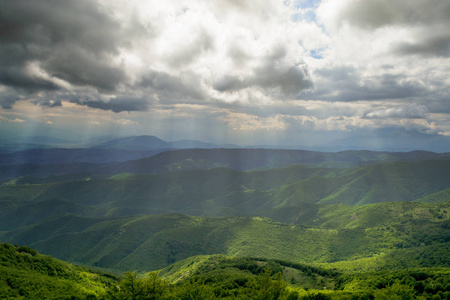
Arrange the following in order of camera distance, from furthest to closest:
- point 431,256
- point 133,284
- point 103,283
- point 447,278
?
point 431,256
point 103,283
point 447,278
point 133,284

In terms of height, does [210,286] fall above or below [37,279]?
below

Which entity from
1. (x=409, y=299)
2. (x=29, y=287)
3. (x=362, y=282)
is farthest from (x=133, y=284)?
(x=362, y=282)

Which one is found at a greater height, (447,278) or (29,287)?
(447,278)

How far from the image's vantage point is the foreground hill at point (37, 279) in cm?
6288

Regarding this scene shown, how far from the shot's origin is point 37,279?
233ft

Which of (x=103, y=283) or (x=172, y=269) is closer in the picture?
(x=103, y=283)

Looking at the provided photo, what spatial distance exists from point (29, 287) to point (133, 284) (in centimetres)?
2955

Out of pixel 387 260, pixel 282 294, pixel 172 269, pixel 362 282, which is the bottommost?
pixel 172 269

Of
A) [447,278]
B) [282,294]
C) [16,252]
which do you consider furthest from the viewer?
[16,252]

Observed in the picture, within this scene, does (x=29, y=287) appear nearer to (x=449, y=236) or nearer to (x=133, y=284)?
(x=133, y=284)

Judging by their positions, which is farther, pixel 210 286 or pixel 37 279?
pixel 210 286

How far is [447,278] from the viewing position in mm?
73812

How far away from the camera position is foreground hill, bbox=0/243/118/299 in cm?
6288

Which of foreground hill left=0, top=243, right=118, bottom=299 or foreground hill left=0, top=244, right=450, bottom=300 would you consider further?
foreground hill left=0, top=243, right=118, bottom=299
